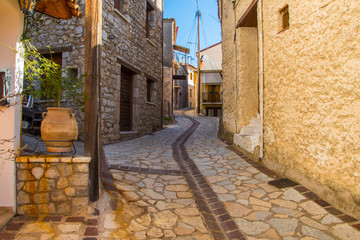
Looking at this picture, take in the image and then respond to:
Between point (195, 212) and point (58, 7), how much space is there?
123 inches

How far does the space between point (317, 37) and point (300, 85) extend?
0.67 metres

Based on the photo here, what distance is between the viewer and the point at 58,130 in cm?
260

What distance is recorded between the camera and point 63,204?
262cm

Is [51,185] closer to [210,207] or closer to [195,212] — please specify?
[195,212]

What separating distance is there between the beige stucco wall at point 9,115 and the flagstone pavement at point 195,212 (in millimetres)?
361

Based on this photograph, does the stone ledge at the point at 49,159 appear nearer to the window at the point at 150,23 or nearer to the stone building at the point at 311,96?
the stone building at the point at 311,96

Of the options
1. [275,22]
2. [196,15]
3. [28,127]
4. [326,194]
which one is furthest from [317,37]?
[196,15]

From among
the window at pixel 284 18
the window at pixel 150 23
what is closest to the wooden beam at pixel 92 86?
the window at pixel 284 18

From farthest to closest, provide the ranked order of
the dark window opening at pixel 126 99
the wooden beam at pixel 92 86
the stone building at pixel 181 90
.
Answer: the stone building at pixel 181 90 < the dark window opening at pixel 126 99 < the wooden beam at pixel 92 86

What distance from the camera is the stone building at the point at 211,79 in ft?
76.5

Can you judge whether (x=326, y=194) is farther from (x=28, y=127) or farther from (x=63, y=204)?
(x=28, y=127)

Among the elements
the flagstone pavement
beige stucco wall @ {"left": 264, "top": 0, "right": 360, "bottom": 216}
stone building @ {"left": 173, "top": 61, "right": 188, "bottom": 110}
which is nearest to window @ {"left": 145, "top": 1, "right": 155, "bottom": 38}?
beige stucco wall @ {"left": 264, "top": 0, "right": 360, "bottom": 216}

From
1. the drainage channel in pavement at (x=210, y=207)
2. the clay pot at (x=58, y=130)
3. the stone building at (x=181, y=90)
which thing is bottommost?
the drainage channel in pavement at (x=210, y=207)

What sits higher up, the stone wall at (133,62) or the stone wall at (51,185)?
the stone wall at (133,62)
